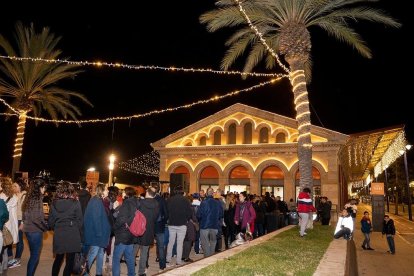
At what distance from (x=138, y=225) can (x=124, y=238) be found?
1.14ft

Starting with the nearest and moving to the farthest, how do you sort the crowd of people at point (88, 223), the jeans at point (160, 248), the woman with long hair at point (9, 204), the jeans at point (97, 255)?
the crowd of people at point (88, 223) → the jeans at point (97, 255) → the woman with long hair at point (9, 204) → the jeans at point (160, 248)

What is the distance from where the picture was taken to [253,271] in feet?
22.1

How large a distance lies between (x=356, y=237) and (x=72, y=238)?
19.2 meters

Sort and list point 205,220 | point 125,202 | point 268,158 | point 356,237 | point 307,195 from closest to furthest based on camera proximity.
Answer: point 125,202, point 205,220, point 307,195, point 356,237, point 268,158

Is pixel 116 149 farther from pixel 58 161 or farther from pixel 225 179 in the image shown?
pixel 225 179

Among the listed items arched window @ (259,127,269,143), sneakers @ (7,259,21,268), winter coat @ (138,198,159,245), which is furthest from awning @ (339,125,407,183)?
sneakers @ (7,259,21,268)

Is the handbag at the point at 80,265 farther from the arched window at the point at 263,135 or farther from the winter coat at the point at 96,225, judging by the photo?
the arched window at the point at 263,135

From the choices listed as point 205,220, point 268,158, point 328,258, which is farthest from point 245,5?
point 268,158

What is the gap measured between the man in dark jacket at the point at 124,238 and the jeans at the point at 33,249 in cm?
138

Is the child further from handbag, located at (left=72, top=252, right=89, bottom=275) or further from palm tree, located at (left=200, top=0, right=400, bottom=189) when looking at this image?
handbag, located at (left=72, top=252, right=89, bottom=275)

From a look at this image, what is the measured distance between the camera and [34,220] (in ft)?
24.2

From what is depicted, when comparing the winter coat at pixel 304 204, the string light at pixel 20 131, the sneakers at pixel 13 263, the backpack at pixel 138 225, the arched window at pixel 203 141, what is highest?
the arched window at pixel 203 141

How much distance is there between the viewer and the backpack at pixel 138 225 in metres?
7.53

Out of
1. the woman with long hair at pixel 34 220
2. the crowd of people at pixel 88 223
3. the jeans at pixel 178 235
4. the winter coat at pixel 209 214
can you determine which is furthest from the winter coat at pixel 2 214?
the winter coat at pixel 209 214
